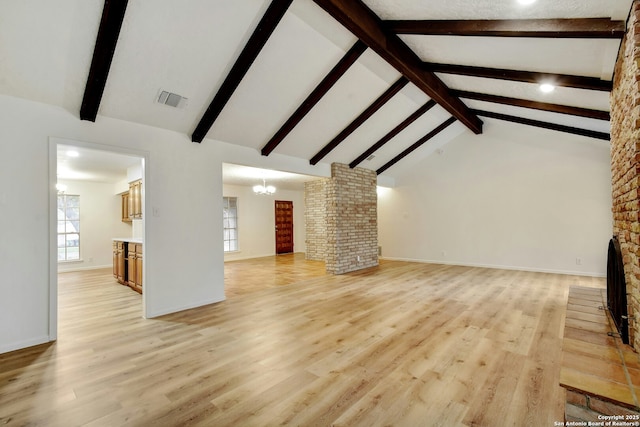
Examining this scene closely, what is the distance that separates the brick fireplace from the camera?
1.79m

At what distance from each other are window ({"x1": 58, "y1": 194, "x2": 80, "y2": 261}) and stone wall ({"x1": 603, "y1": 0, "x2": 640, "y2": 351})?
33.5ft

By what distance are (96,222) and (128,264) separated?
3.51m

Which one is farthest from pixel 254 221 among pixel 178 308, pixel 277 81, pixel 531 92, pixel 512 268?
pixel 531 92

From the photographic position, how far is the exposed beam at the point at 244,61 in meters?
2.79

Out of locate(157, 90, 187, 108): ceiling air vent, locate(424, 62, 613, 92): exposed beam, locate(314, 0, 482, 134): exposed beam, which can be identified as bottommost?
locate(157, 90, 187, 108): ceiling air vent

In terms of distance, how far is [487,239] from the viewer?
704 cm

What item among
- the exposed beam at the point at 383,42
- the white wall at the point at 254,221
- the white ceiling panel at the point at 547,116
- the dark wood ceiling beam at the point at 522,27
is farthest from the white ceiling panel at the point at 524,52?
the white wall at the point at 254,221

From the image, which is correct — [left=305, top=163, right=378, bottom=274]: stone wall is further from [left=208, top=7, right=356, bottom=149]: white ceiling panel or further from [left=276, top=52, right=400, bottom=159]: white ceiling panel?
[left=208, top=7, right=356, bottom=149]: white ceiling panel

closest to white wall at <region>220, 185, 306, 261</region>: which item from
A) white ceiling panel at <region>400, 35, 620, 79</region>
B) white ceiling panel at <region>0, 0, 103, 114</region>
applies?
white ceiling panel at <region>0, 0, 103, 114</region>

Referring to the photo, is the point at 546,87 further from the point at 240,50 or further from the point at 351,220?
the point at 351,220

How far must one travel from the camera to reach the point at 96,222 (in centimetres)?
798

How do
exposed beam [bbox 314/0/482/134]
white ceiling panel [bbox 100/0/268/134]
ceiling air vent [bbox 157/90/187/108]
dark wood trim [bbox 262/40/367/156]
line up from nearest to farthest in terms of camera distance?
white ceiling panel [bbox 100/0/268/134] < exposed beam [bbox 314/0/482/134] < ceiling air vent [bbox 157/90/187/108] < dark wood trim [bbox 262/40/367/156]

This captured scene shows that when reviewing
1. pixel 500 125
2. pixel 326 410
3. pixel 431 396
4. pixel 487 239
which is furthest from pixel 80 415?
pixel 500 125

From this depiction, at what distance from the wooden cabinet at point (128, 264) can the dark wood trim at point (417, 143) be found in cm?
571
